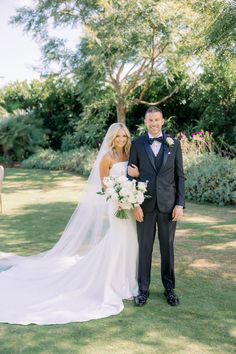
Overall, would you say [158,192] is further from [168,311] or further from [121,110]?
[121,110]

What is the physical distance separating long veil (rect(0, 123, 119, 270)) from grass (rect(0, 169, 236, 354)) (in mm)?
701

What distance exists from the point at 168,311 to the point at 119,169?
1.50 m

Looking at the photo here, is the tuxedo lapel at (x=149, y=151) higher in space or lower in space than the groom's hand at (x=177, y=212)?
higher

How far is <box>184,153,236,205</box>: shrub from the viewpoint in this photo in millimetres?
9609

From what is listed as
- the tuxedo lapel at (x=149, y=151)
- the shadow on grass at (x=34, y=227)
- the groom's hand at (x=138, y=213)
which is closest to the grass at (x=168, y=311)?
the shadow on grass at (x=34, y=227)

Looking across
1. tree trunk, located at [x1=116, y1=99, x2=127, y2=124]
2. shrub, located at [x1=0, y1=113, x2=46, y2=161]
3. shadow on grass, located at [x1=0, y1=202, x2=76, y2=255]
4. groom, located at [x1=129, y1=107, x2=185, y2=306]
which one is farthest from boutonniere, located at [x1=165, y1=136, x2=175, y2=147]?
shrub, located at [x1=0, y1=113, x2=46, y2=161]

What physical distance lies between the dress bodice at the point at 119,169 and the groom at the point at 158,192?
238mm

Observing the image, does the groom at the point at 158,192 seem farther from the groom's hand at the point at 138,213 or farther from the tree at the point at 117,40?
the tree at the point at 117,40

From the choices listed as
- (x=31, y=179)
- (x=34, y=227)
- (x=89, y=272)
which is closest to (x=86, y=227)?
(x=89, y=272)

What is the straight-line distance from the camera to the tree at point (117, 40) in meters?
14.0

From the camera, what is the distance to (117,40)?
13.9 meters

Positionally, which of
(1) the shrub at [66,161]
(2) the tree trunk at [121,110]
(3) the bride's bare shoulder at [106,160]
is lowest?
(1) the shrub at [66,161]

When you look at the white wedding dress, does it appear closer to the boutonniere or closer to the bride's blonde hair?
the bride's blonde hair

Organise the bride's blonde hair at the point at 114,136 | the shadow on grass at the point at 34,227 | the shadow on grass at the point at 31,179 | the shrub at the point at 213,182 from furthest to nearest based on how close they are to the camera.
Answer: the shadow on grass at the point at 31,179
the shrub at the point at 213,182
the shadow on grass at the point at 34,227
the bride's blonde hair at the point at 114,136
